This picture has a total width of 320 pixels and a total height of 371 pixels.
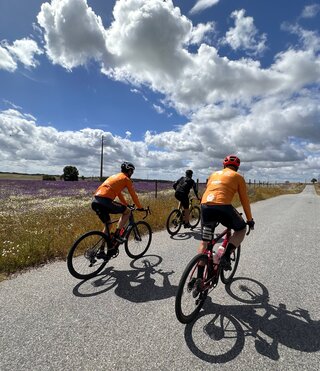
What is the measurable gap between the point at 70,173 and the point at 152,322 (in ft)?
190

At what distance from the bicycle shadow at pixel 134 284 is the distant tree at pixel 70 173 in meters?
55.4

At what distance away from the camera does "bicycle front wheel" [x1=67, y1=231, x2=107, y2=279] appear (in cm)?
457

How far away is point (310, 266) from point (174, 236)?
397 cm

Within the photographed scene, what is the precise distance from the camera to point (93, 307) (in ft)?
12.0

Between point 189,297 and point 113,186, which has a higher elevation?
point 113,186

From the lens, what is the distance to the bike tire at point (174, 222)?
8.57m

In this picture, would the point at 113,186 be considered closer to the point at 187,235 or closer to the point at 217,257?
the point at 217,257

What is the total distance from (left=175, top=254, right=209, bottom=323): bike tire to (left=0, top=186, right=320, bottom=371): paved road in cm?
14

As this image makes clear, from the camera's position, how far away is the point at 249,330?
126 inches

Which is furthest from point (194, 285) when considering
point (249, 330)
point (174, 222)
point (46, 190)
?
point (46, 190)

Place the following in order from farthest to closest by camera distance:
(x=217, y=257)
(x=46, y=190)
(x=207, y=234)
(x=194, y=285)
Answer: (x=46, y=190)
(x=217, y=257)
(x=207, y=234)
(x=194, y=285)

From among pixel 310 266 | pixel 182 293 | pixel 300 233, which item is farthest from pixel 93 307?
pixel 300 233

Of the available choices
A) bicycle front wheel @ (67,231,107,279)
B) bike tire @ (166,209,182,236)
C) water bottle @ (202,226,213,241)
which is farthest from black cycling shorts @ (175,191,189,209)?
water bottle @ (202,226,213,241)

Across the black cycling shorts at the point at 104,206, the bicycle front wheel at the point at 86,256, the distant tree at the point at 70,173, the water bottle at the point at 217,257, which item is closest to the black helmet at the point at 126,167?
the black cycling shorts at the point at 104,206
